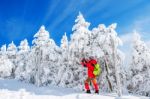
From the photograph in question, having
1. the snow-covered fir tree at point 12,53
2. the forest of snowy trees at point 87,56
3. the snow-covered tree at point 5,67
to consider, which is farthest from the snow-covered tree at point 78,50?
the snow-covered fir tree at point 12,53

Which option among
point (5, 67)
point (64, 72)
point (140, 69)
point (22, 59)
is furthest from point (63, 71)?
point (5, 67)

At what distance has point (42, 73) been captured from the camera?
43.2 metres

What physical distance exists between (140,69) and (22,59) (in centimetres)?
2572

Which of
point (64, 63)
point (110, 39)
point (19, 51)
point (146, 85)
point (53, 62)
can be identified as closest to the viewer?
point (110, 39)

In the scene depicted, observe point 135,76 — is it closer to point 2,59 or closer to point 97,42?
point 97,42

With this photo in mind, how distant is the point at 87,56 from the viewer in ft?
97.1

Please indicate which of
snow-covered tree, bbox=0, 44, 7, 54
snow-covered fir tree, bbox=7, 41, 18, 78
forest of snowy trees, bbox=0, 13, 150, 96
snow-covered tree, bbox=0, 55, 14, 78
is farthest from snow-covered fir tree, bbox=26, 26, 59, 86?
snow-covered tree, bbox=0, 44, 7, 54

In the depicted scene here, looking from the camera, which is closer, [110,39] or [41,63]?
[110,39]

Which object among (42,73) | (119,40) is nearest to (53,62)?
(42,73)

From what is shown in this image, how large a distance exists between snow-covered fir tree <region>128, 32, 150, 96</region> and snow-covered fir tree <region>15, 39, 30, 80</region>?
773 inches

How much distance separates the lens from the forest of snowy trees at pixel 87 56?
29.4m

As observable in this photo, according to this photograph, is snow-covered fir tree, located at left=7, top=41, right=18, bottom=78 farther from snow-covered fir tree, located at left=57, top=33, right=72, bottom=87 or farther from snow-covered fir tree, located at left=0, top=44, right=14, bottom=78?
snow-covered fir tree, located at left=57, top=33, right=72, bottom=87

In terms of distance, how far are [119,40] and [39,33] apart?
50.0 feet

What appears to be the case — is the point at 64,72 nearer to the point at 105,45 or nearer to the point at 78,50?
the point at 78,50
